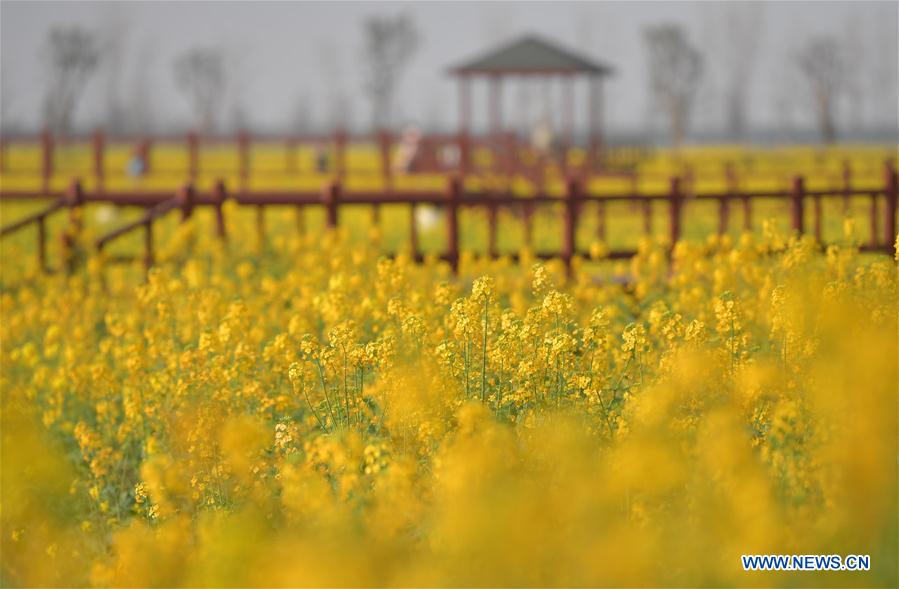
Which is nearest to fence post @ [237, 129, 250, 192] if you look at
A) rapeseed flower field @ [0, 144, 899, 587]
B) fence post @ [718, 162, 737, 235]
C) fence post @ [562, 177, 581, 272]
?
fence post @ [718, 162, 737, 235]

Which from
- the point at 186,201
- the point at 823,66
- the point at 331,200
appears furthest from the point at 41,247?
the point at 823,66

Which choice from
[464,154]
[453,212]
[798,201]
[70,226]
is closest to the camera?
[453,212]

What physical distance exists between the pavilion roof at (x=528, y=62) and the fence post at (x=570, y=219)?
2200cm

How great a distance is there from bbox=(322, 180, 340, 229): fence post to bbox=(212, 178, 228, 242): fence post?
0.91 m

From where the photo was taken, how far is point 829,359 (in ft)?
16.0

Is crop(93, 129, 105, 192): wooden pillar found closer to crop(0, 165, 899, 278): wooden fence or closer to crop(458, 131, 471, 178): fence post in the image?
crop(458, 131, 471, 178): fence post

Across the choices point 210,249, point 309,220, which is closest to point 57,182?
point 309,220

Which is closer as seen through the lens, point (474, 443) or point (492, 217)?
point (474, 443)

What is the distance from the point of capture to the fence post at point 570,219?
507 inches

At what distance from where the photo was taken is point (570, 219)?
1304 cm

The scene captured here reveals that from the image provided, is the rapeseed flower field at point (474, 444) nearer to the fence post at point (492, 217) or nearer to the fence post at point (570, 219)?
the fence post at point (570, 219)

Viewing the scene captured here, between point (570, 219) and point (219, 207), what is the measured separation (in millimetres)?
3047

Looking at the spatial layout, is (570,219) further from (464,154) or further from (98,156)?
(98,156)

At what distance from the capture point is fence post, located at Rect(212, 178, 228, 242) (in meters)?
12.6
